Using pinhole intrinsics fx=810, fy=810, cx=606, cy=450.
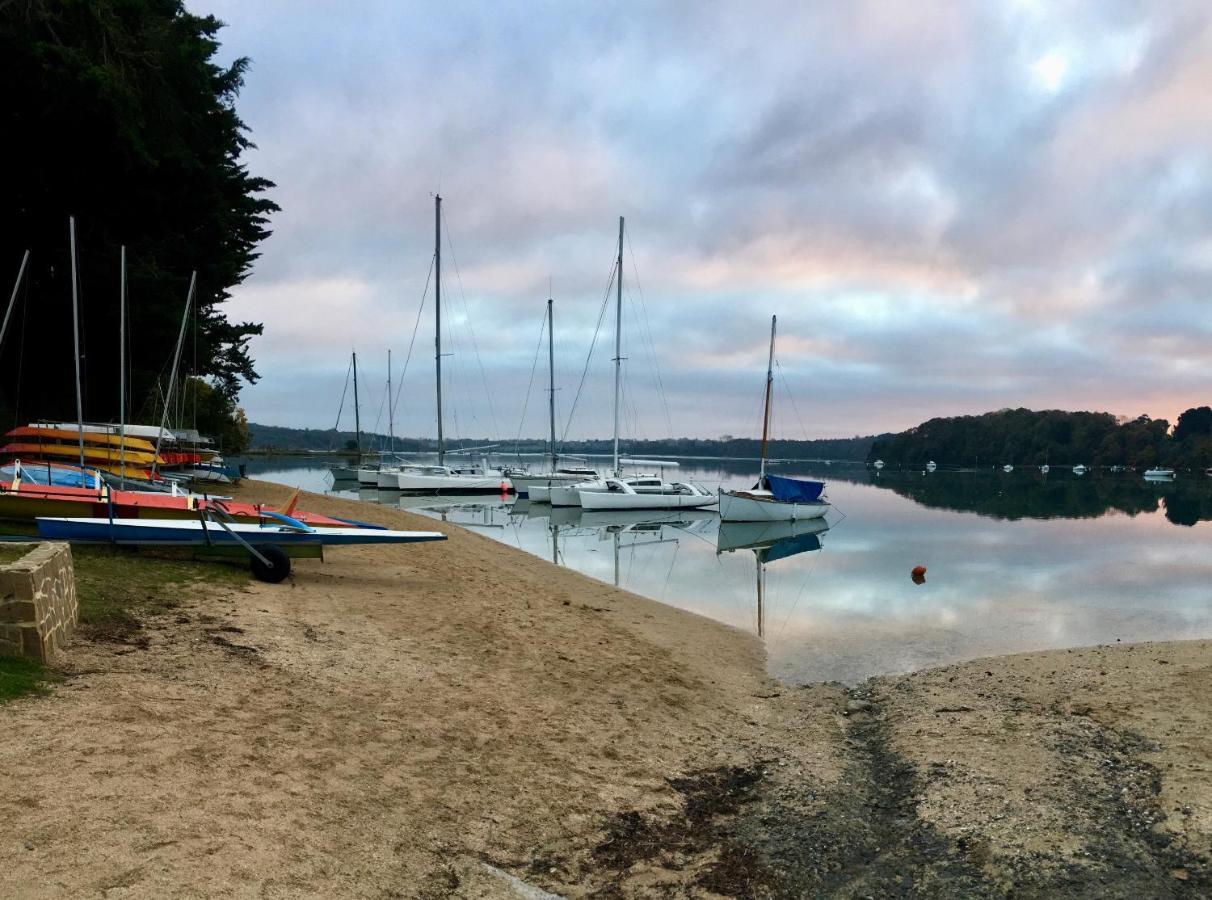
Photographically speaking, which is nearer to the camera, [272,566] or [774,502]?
[272,566]

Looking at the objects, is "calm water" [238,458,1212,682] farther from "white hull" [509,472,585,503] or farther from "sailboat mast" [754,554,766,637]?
"white hull" [509,472,585,503]

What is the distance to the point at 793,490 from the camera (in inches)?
1666

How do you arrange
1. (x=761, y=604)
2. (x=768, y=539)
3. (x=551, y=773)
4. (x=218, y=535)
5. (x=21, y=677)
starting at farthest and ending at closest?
(x=768, y=539)
(x=761, y=604)
(x=218, y=535)
(x=551, y=773)
(x=21, y=677)

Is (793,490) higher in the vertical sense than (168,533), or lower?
lower

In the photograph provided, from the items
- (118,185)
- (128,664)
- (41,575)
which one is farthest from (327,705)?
(118,185)

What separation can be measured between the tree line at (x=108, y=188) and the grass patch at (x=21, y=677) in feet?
62.1

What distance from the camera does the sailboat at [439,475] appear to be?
5238 centimetres

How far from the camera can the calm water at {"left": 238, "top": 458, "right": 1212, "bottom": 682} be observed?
52.1 feet

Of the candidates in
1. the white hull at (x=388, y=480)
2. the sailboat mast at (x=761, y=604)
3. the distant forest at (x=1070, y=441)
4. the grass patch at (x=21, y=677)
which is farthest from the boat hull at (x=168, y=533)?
the distant forest at (x=1070, y=441)

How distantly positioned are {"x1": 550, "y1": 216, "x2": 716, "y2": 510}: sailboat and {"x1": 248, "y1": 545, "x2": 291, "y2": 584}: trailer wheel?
1296 inches

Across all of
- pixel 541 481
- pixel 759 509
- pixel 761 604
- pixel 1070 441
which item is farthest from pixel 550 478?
pixel 1070 441

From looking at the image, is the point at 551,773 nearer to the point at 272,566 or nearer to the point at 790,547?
the point at 272,566

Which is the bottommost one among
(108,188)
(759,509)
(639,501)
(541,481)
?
(639,501)

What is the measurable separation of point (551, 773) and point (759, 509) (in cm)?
3519
